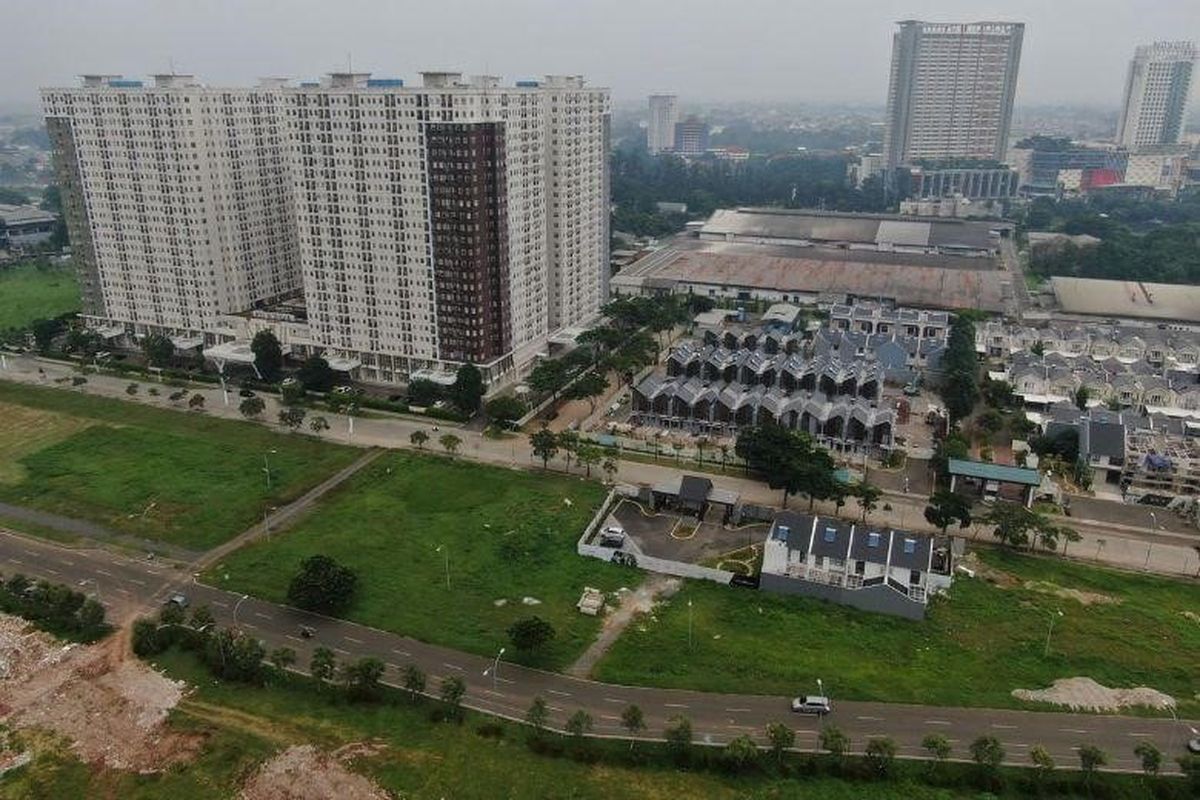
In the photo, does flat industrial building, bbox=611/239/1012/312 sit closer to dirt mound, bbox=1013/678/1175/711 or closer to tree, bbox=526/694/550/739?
dirt mound, bbox=1013/678/1175/711

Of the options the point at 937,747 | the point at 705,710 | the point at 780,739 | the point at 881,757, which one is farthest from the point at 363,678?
the point at 937,747

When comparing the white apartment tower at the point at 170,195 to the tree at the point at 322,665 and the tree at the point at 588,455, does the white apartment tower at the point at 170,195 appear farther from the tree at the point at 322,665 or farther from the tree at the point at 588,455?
the tree at the point at 322,665

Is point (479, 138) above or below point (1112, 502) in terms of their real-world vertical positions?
above

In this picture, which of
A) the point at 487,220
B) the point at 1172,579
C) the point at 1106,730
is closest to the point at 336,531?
the point at 487,220

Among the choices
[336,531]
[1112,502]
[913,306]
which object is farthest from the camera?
[913,306]

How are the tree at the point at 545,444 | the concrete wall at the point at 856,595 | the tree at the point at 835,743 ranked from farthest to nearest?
the tree at the point at 545,444, the concrete wall at the point at 856,595, the tree at the point at 835,743

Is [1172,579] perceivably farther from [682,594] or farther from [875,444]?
[682,594]

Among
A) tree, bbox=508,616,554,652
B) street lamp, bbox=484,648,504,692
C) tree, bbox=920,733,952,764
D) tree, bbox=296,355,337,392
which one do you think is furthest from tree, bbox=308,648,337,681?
tree, bbox=296,355,337,392

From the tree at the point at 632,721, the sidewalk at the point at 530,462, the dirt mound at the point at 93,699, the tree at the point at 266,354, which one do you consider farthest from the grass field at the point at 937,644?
the tree at the point at 266,354
